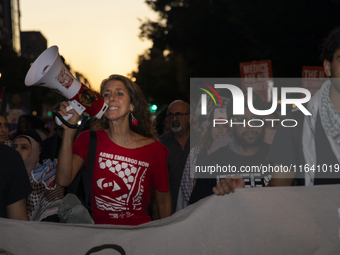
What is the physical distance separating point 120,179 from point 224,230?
0.78m

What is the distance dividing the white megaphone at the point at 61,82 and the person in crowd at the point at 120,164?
3.2 inches

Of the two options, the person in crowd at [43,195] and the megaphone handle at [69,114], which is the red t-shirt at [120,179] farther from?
the person in crowd at [43,195]

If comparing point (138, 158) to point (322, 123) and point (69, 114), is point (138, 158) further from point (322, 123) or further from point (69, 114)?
point (322, 123)

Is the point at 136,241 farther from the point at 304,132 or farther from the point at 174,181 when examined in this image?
the point at 174,181

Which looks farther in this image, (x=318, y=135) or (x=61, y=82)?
(x=61, y=82)

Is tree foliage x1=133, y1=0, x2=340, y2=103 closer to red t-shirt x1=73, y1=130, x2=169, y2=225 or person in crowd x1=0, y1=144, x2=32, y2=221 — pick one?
red t-shirt x1=73, y1=130, x2=169, y2=225

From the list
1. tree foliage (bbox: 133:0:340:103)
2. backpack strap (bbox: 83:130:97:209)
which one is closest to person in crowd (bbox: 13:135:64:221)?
backpack strap (bbox: 83:130:97:209)

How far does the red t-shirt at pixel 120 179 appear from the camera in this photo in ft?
A: 9.56

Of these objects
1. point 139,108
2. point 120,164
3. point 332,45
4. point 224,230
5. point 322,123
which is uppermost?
point 332,45

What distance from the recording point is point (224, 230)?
268 centimetres

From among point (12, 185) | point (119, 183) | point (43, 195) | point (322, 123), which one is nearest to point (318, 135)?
point (322, 123)

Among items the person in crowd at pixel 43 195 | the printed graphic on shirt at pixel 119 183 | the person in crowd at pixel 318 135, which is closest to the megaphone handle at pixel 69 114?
the printed graphic on shirt at pixel 119 183

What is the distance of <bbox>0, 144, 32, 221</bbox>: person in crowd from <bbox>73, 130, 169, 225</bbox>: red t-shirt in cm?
49

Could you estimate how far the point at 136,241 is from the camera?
259cm
